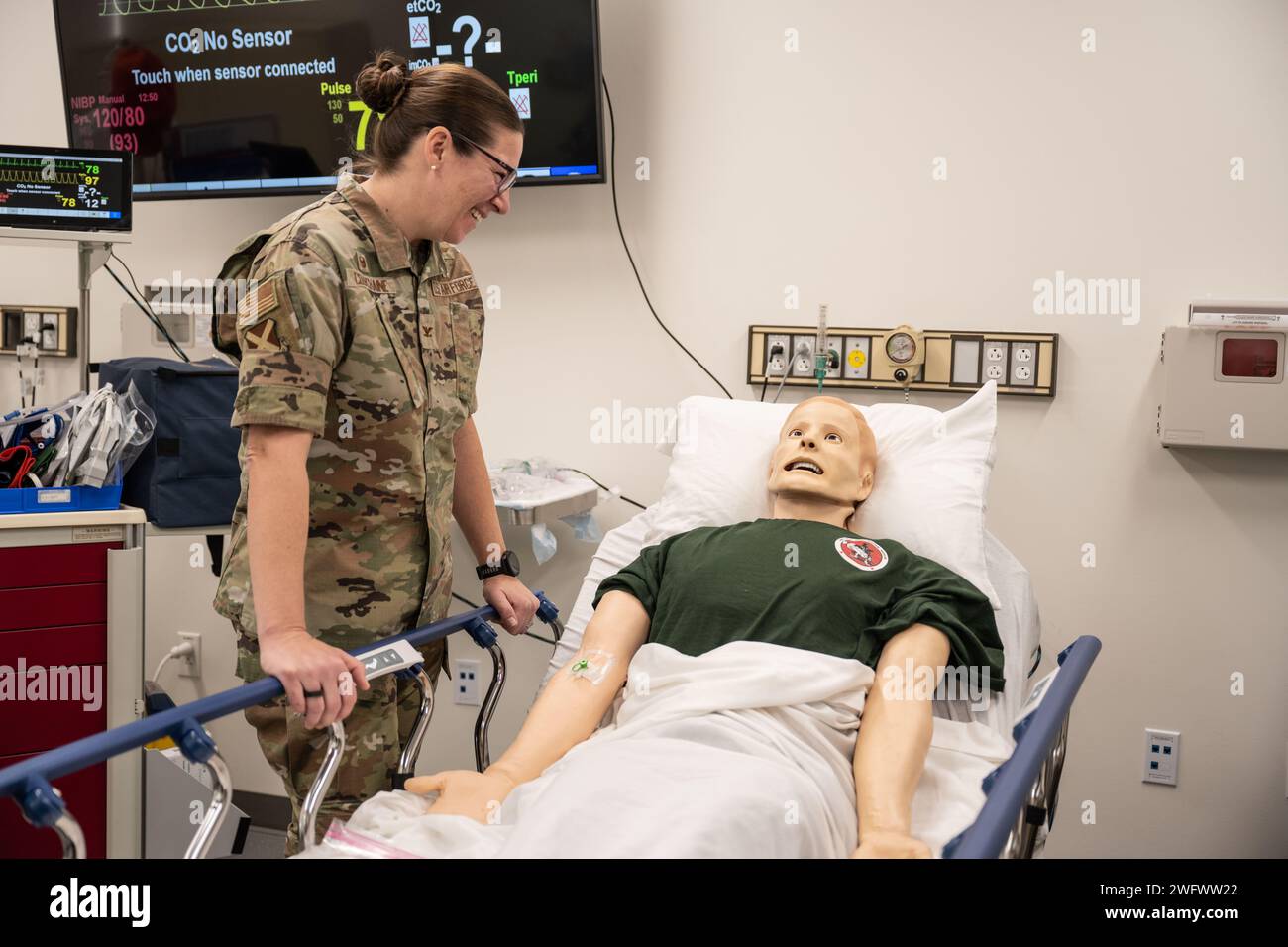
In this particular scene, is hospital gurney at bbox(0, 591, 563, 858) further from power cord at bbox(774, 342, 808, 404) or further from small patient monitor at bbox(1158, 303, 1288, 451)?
small patient monitor at bbox(1158, 303, 1288, 451)

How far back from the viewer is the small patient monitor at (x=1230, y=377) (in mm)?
2150

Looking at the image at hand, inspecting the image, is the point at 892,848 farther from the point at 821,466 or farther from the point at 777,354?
the point at 777,354

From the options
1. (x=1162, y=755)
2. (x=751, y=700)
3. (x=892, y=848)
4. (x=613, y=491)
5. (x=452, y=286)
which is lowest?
(x=1162, y=755)

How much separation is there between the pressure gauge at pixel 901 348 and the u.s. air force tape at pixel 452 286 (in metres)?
1.08

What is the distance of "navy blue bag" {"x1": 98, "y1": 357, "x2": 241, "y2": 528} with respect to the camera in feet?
7.57

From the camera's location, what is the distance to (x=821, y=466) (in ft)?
6.37

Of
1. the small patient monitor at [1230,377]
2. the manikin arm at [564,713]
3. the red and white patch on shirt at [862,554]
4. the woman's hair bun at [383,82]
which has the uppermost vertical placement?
the woman's hair bun at [383,82]

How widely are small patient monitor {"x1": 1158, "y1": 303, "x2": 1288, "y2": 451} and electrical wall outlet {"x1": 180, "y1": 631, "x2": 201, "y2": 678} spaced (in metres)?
2.74

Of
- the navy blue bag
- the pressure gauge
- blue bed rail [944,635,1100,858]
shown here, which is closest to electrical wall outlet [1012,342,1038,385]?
the pressure gauge

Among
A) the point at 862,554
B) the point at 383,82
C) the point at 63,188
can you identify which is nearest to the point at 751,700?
the point at 862,554

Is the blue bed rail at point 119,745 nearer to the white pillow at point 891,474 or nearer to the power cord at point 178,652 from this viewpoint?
the white pillow at point 891,474

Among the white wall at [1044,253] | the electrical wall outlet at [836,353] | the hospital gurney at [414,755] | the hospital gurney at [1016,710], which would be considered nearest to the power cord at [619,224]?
the white wall at [1044,253]

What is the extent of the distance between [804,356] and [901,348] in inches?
9.2

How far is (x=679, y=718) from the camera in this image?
4.83 feet
